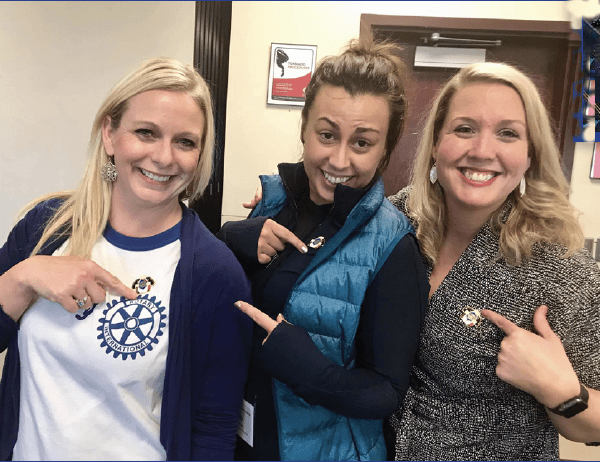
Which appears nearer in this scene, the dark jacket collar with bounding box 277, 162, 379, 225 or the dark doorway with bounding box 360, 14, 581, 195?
the dark jacket collar with bounding box 277, 162, 379, 225

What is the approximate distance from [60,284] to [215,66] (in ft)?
5.18

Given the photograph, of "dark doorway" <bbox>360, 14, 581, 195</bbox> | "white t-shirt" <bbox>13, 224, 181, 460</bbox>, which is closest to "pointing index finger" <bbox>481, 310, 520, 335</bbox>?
"white t-shirt" <bbox>13, 224, 181, 460</bbox>

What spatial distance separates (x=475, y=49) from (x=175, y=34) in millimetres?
1669

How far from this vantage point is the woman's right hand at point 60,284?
829mm

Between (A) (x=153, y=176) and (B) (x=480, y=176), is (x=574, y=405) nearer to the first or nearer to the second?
(B) (x=480, y=176)

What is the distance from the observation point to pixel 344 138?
917mm

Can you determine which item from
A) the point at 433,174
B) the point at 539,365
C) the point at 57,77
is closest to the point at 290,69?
the point at 57,77

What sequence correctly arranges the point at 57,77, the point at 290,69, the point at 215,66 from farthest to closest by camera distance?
the point at 290,69
the point at 215,66
the point at 57,77

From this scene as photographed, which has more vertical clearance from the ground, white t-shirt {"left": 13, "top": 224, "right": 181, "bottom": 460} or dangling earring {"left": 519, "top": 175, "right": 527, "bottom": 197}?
dangling earring {"left": 519, "top": 175, "right": 527, "bottom": 197}

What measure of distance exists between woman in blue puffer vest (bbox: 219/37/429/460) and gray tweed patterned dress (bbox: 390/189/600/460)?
13 cm

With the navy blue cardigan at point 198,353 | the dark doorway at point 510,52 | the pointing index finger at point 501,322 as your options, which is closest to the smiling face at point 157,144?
the navy blue cardigan at point 198,353

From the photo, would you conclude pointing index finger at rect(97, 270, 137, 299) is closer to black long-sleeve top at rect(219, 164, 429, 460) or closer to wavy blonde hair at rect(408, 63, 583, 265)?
black long-sleeve top at rect(219, 164, 429, 460)

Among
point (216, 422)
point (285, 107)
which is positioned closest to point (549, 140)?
point (216, 422)

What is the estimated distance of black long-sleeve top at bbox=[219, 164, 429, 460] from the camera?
0.79 m
